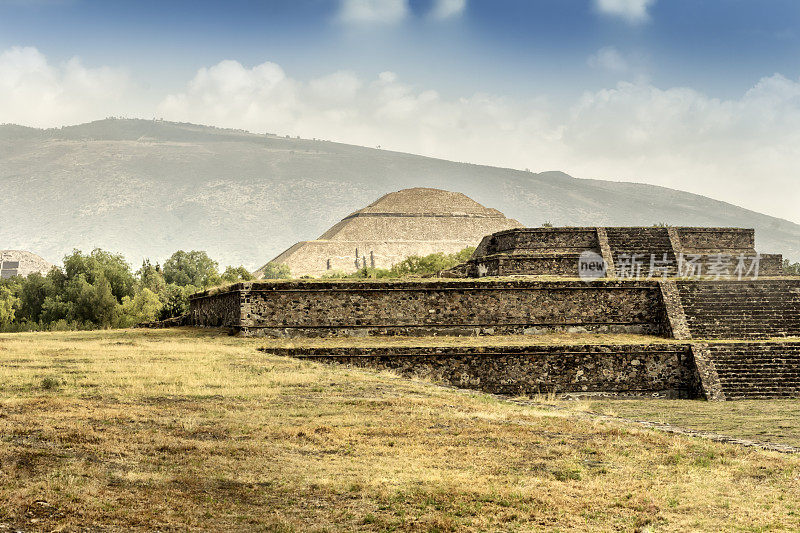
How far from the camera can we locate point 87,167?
Result: 187 meters

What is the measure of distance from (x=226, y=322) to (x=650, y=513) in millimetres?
19316

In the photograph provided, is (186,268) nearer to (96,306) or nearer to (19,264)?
(96,306)

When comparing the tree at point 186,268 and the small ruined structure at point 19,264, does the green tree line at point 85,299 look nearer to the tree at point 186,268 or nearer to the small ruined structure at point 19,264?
the tree at point 186,268

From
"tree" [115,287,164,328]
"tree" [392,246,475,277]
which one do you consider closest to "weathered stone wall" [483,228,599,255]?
"tree" [392,246,475,277]

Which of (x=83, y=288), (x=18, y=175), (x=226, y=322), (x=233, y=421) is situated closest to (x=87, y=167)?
(x=18, y=175)

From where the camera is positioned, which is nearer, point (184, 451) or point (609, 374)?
point (184, 451)

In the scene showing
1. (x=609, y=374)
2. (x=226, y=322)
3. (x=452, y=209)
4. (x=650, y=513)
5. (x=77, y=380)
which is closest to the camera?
(x=650, y=513)

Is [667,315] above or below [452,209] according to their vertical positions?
below

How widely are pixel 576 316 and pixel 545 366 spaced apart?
13.7 ft

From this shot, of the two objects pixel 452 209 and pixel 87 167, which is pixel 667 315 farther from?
pixel 87 167

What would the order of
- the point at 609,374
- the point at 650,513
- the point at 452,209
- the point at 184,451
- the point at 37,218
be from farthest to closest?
the point at 37,218 → the point at 452,209 → the point at 609,374 → the point at 184,451 → the point at 650,513

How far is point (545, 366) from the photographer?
19.8 metres

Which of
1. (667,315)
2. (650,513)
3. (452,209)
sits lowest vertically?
(650,513)

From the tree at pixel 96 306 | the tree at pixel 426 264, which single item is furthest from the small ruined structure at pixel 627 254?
Answer: the tree at pixel 96 306
